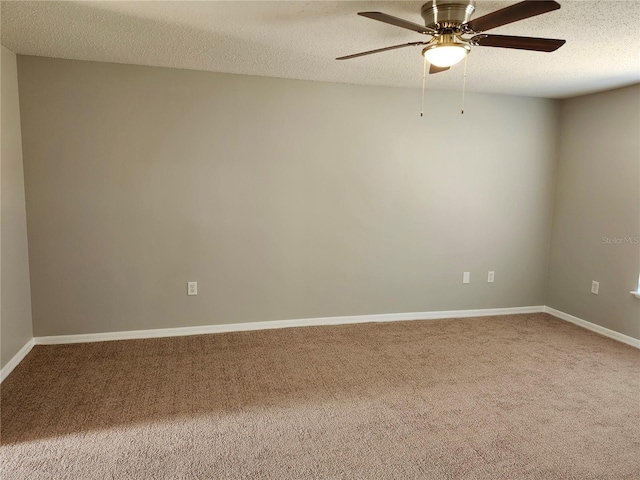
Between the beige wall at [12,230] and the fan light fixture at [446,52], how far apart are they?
283 cm

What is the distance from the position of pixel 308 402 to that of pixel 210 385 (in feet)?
2.26

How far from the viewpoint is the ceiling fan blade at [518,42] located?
210 centimetres

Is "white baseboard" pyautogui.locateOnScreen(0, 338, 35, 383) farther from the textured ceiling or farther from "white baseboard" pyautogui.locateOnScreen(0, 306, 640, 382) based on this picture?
the textured ceiling

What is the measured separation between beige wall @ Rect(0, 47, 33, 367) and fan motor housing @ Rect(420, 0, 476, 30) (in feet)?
9.27

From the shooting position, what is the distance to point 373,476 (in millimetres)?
2074

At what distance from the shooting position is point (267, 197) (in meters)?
3.91

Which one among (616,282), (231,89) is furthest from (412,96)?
(616,282)

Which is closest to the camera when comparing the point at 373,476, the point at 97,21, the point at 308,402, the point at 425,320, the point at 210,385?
the point at 373,476

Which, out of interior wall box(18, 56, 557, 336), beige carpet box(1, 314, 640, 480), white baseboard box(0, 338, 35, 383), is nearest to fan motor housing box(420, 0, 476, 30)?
interior wall box(18, 56, 557, 336)

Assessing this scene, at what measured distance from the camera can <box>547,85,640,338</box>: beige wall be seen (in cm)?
385

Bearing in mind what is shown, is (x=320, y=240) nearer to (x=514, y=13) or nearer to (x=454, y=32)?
(x=454, y=32)

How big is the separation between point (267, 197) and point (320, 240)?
25.0 inches

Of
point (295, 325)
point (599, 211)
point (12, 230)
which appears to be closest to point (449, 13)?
point (295, 325)

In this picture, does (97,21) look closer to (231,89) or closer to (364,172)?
(231,89)
